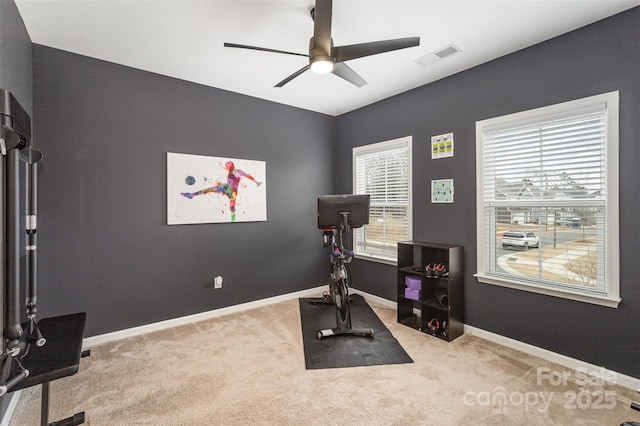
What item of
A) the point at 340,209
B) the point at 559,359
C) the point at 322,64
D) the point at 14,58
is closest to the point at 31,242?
the point at 14,58

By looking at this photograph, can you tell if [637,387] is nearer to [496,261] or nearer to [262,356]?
[496,261]

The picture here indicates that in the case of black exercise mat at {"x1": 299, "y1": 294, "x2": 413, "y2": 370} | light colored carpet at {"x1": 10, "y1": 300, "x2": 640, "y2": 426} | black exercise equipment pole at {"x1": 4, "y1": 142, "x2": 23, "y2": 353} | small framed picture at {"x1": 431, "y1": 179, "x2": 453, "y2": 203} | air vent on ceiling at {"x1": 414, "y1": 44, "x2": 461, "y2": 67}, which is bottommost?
light colored carpet at {"x1": 10, "y1": 300, "x2": 640, "y2": 426}

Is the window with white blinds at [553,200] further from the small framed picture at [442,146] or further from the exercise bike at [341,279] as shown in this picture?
the exercise bike at [341,279]

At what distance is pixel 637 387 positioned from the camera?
82.6 inches

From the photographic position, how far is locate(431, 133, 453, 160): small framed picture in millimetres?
3258

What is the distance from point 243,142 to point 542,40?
3.20m

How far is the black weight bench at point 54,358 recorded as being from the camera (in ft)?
4.72

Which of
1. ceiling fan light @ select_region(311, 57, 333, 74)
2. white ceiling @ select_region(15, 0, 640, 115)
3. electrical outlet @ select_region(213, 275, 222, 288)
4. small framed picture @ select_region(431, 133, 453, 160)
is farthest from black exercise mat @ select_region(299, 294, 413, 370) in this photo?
white ceiling @ select_region(15, 0, 640, 115)

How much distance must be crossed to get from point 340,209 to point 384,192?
120cm

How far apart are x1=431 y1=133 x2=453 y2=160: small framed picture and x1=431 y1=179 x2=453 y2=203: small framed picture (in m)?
0.29

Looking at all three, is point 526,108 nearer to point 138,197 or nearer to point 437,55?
point 437,55

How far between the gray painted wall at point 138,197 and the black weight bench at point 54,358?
2.90 feet

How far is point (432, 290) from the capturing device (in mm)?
3297

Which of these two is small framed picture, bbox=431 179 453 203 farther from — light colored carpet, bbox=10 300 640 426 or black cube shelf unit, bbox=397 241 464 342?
light colored carpet, bbox=10 300 640 426
